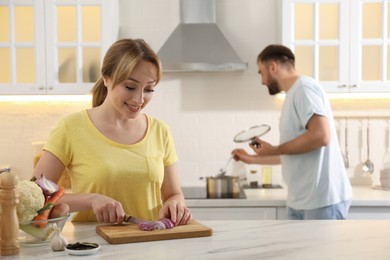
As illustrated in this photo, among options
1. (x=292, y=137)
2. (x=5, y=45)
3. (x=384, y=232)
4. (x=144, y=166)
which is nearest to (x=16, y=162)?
(x=5, y=45)

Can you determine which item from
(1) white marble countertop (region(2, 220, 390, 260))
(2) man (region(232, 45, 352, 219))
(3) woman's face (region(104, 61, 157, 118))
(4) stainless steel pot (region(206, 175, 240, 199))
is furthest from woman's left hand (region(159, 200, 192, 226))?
(4) stainless steel pot (region(206, 175, 240, 199))

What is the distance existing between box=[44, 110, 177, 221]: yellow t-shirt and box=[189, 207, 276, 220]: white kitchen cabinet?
4.89 feet

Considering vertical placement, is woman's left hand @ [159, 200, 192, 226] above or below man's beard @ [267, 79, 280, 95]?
below

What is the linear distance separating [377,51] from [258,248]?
270 cm

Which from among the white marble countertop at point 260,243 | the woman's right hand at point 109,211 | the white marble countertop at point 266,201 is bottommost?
the white marble countertop at point 266,201

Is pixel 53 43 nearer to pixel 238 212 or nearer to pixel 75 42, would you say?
pixel 75 42

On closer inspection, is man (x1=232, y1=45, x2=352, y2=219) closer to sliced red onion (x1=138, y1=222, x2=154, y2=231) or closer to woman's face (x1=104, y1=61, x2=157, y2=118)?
woman's face (x1=104, y1=61, x2=157, y2=118)

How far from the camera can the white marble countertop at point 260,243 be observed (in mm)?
1677

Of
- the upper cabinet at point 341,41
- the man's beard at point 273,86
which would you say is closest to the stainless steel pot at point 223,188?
the man's beard at point 273,86

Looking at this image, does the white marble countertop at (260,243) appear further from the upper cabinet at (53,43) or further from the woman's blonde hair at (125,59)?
the upper cabinet at (53,43)

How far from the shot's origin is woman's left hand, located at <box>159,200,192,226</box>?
2010 mm

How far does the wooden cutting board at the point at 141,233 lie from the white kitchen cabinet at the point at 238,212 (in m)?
1.74

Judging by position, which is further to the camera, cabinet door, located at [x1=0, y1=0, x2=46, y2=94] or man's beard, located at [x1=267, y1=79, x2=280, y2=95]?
cabinet door, located at [x1=0, y1=0, x2=46, y2=94]

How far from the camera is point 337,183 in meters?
3.28
